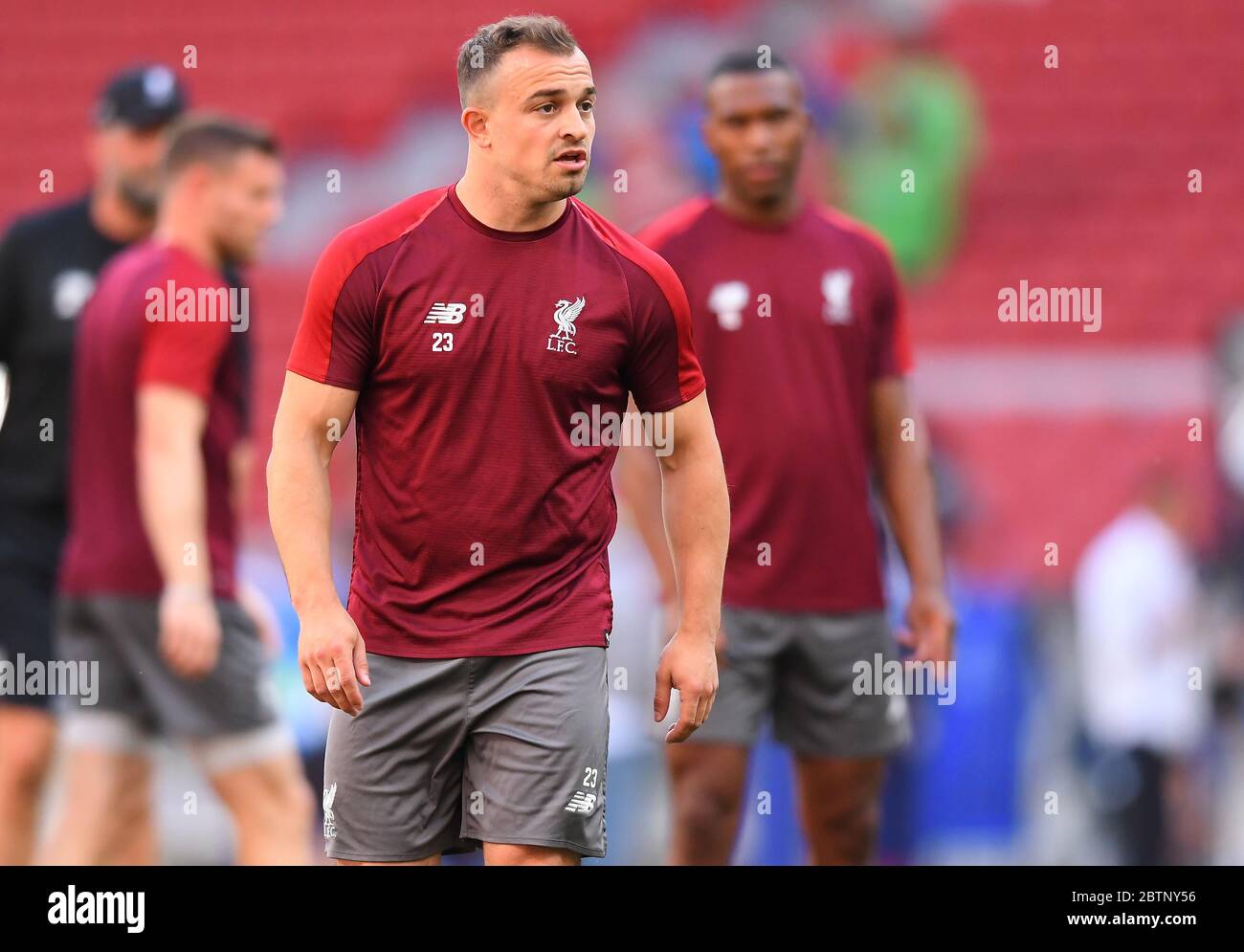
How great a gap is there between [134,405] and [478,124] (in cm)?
199

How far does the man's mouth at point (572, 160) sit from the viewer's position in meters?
3.79

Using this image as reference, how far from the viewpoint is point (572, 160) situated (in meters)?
3.81

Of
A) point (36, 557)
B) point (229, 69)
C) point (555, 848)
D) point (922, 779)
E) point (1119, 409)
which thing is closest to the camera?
point (555, 848)

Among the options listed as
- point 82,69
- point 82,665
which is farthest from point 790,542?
point 82,69

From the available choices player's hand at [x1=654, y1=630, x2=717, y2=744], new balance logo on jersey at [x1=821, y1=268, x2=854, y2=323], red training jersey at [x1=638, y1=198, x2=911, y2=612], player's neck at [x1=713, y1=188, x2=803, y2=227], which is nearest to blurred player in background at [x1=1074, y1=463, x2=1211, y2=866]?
red training jersey at [x1=638, y1=198, x2=911, y2=612]

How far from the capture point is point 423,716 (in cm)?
387

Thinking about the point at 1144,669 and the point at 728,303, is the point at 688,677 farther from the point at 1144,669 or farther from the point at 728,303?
the point at 1144,669

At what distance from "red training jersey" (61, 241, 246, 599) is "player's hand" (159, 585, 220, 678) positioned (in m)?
0.15

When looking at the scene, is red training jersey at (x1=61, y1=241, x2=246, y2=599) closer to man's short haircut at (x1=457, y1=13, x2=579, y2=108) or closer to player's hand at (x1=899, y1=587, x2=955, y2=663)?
man's short haircut at (x1=457, y1=13, x2=579, y2=108)

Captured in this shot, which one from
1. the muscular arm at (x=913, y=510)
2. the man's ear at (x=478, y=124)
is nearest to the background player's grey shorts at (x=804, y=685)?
the muscular arm at (x=913, y=510)

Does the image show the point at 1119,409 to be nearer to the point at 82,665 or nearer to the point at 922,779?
the point at 922,779

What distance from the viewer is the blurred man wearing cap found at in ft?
18.6

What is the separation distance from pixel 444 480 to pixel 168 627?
1669 millimetres

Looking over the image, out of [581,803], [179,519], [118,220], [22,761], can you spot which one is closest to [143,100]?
[118,220]
